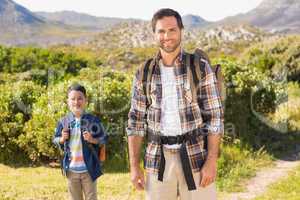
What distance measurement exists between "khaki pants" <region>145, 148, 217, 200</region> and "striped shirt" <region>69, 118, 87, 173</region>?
1.86m

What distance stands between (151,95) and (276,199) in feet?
13.0

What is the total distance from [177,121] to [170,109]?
0.30 feet

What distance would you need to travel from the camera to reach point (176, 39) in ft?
11.8


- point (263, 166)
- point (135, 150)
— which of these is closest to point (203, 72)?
point (135, 150)

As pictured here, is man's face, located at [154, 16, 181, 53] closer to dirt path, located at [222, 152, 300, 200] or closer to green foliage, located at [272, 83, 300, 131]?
dirt path, located at [222, 152, 300, 200]

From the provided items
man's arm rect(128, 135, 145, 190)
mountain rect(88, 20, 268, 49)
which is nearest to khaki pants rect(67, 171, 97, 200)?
man's arm rect(128, 135, 145, 190)

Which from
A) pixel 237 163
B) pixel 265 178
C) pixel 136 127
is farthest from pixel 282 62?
pixel 136 127

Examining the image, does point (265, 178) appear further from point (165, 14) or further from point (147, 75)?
point (165, 14)

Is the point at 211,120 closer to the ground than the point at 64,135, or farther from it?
farther from it

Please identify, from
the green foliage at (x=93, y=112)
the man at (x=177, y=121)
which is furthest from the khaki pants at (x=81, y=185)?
the green foliage at (x=93, y=112)

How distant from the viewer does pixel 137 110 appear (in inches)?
146

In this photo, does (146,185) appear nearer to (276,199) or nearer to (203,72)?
(203,72)

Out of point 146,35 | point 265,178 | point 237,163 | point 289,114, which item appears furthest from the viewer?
point 146,35

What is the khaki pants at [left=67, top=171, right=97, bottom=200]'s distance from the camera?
5.44 meters
